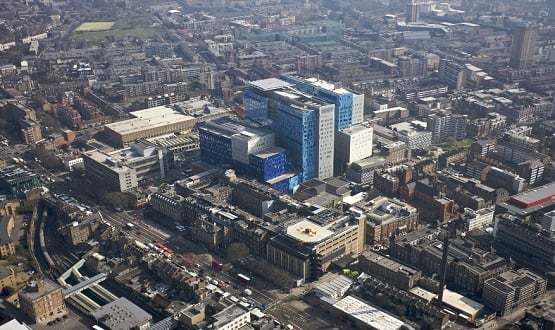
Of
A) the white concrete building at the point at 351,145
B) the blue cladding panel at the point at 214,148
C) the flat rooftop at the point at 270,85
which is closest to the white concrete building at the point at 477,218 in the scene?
the white concrete building at the point at 351,145

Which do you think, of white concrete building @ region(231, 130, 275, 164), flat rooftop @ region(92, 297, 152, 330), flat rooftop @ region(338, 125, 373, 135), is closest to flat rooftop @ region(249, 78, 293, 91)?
white concrete building @ region(231, 130, 275, 164)

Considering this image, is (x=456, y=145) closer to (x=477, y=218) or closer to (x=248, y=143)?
(x=477, y=218)

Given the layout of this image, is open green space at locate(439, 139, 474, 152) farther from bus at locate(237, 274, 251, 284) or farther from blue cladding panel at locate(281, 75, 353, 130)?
bus at locate(237, 274, 251, 284)

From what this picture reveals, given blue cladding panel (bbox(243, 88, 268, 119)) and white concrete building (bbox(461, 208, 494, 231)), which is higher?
blue cladding panel (bbox(243, 88, 268, 119))

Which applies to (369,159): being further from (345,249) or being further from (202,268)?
(202,268)

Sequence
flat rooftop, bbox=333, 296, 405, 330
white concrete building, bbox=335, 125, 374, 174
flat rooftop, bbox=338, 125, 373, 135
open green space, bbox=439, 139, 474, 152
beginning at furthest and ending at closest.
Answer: open green space, bbox=439, 139, 474, 152
flat rooftop, bbox=338, 125, 373, 135
white concrete building, bbox=335, 125, 374, 174
flat rooftop, bbox=333, 296, 405, 330

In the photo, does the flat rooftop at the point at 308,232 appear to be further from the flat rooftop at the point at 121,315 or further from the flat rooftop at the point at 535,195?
the flat rooftop at the point at 535,195
